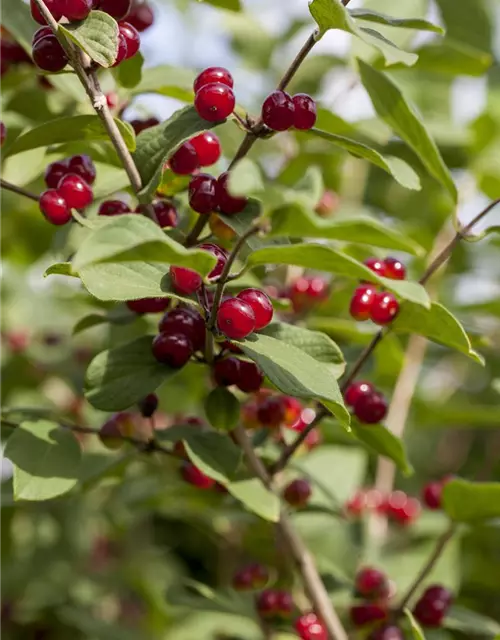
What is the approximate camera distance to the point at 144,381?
1023mm

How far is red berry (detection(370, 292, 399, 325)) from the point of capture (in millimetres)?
1112

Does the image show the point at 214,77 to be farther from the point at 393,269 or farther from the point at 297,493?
the point at 297,493

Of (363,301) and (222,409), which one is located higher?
(363,301)

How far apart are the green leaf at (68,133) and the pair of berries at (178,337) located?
209 mm

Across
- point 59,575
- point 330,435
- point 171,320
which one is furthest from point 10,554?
point 171,320

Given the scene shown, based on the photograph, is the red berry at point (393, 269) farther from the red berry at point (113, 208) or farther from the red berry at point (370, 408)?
the red berry at point (113, 208)

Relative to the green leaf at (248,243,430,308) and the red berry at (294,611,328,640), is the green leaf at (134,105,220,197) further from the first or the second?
the red berry at (294,611,328,640)

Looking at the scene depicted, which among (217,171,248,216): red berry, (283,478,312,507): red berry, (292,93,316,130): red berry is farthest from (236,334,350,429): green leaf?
(283,478,312,507): red berry

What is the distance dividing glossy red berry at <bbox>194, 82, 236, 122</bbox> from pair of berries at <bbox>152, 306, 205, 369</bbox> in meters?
0.23

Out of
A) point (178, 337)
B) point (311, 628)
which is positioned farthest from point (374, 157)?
point (311, 628)

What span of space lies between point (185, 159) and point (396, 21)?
0.98 feet

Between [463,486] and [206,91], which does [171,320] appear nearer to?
[206,91]

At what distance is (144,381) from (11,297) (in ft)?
5.28

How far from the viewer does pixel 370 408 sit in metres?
1.18
